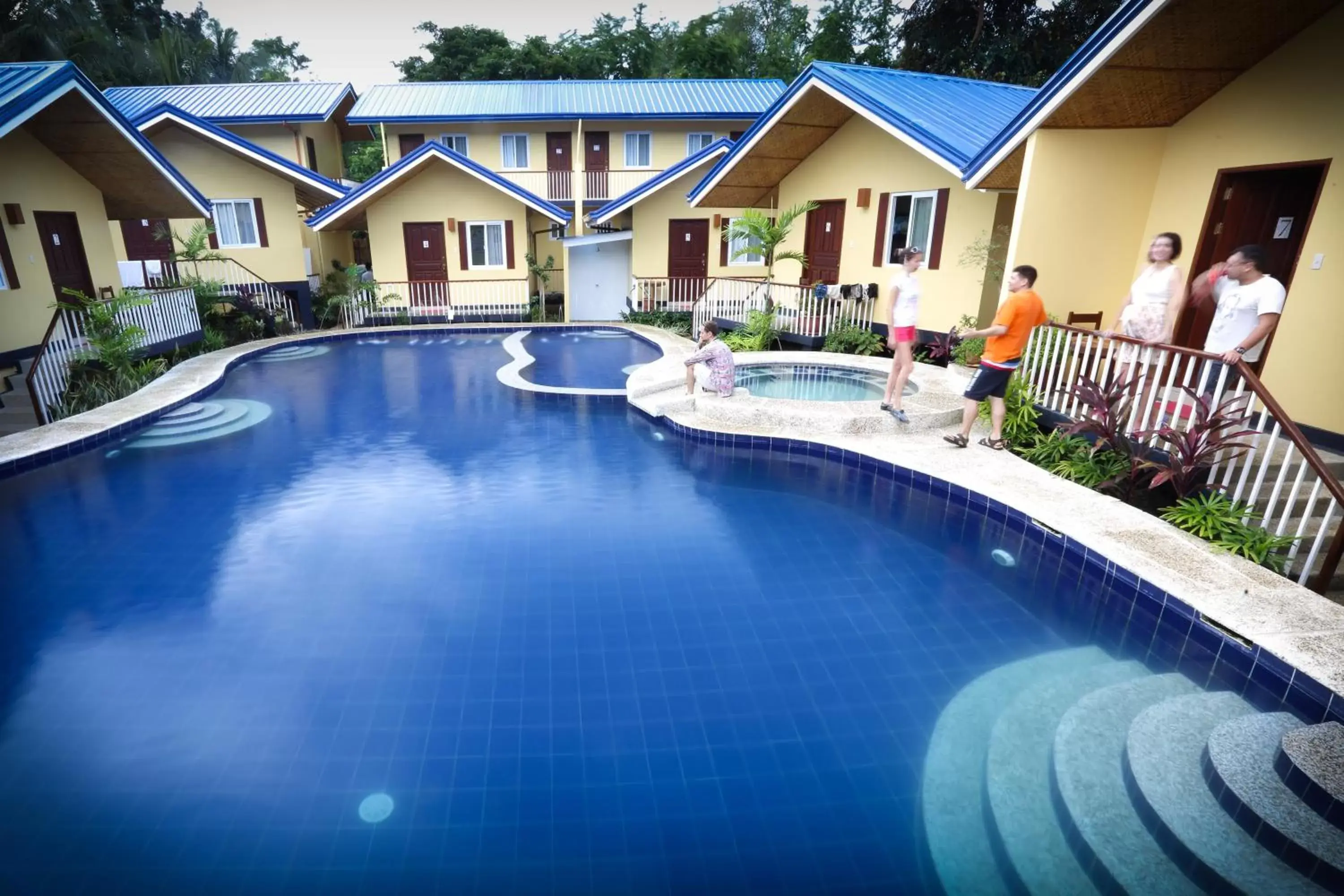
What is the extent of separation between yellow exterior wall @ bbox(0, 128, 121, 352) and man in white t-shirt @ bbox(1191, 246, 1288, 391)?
1338 centimetres

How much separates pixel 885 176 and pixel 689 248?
253 inches

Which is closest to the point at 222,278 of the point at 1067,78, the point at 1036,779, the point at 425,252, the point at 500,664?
the point at 425,252

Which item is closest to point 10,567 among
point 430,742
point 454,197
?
point 430,742

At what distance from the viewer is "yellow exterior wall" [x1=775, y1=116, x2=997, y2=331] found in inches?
396

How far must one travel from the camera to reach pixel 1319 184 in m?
5.87

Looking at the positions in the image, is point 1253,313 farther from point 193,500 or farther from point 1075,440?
point 193,500

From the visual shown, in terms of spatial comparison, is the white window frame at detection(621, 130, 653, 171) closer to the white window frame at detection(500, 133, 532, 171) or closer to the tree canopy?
the white window frame at detection(500, 133, 532, 171)

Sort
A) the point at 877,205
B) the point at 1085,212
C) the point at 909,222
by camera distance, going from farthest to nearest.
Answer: the point at 877,205 → the point at 909,222 → the point at 1085,212

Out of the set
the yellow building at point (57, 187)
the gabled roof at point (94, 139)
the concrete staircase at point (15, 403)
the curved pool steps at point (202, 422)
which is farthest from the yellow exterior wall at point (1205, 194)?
the concrete staircase at point (15, 403)

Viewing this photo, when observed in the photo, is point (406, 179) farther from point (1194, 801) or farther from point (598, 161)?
point (1194, 801)

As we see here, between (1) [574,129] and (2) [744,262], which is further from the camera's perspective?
(1) [574,129]

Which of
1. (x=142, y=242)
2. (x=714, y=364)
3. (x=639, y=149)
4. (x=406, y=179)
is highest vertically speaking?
(x=639, y=149)

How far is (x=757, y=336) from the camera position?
1223cm

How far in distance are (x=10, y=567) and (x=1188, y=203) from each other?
10988mm
